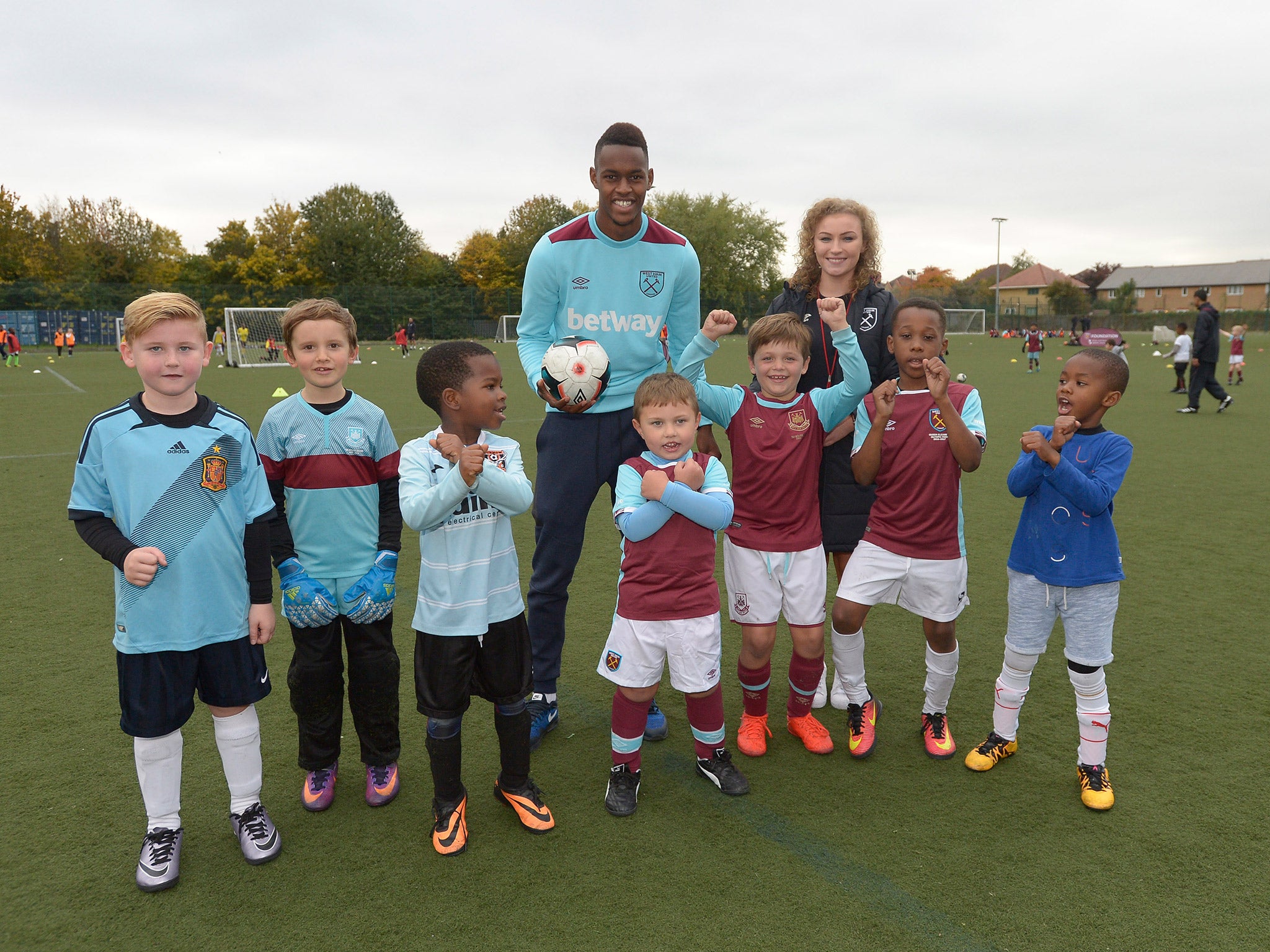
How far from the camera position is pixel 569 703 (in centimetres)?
386

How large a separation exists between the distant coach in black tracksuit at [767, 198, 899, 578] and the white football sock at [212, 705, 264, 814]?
2.35 m

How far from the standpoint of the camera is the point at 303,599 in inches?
108

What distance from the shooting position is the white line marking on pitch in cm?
1833

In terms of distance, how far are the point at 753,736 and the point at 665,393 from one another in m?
1.52

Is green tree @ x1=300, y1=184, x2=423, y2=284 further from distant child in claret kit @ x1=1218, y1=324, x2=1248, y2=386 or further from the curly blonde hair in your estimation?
the curly blonde hair

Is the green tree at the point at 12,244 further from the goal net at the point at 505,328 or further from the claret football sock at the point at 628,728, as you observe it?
the claret football sock at the point at 628,728

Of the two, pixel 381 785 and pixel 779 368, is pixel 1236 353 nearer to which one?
pixel 779 368

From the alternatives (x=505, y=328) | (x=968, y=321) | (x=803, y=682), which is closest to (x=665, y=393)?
(x=803, y=682)

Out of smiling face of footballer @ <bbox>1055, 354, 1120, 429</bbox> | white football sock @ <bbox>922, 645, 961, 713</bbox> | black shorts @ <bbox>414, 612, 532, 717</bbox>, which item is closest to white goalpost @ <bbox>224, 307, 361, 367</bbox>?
black shorts @ <bbox>414, 612, 532, 717</bbox>

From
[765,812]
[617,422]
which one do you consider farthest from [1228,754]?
[617,422]

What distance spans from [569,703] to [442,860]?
4.01 ft

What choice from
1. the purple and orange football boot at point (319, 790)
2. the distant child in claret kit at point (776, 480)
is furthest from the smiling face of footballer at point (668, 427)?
the purple and orange football boot at point (319, 790)

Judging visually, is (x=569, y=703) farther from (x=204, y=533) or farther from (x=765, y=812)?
(x=204, y=533)

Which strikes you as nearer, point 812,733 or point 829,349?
point 812,733
